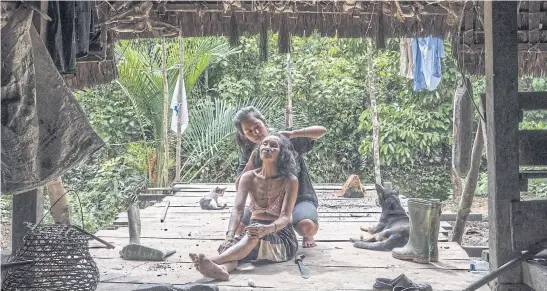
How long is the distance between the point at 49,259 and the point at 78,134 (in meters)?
0.80

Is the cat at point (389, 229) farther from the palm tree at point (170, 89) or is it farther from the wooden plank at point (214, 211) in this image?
the palm tree at point (170, 89)

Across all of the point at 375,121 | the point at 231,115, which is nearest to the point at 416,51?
the point at 375,121

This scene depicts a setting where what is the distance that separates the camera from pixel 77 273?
4.14 meters

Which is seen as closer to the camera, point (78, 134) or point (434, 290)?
point (78, 134)

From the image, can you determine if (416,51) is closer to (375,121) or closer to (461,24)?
(375,121)

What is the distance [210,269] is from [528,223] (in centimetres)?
235

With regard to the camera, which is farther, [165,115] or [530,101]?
[165,115]

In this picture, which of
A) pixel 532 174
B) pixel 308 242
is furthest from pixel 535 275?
pixel 308 242

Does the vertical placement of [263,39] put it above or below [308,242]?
above

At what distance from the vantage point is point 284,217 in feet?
19.2

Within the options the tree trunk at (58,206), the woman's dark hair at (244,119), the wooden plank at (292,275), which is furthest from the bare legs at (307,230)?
the tree trunk at (58,206)

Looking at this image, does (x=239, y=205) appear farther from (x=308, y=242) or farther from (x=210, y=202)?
(x=210, y=202)

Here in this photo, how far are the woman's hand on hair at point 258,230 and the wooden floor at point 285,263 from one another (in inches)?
10.8

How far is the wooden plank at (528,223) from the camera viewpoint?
3.92 meters
